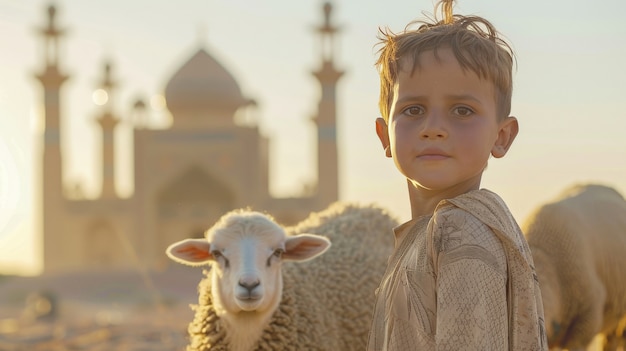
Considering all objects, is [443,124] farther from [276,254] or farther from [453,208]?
[276,254]

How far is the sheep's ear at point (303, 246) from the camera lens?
500 cm

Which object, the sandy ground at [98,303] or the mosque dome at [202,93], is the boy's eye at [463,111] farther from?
the mosque dome at [202,93]

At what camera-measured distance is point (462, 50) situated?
7.23 ft

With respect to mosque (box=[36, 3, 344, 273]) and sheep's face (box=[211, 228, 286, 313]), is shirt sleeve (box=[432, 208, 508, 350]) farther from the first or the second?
mosque (box=[36, 3, 344, 273])

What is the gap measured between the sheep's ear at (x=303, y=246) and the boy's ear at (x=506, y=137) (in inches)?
106

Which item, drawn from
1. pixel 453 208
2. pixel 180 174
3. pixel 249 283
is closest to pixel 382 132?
pixel 453 208

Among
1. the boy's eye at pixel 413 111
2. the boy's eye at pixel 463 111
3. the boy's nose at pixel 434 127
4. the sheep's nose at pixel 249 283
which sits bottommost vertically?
the sheep's nose at pixel 249 283

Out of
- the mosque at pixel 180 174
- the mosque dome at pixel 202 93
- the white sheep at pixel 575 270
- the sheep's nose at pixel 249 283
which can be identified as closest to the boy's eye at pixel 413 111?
the sheep's nose at pixel 249 283

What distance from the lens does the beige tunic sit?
6.59 ft

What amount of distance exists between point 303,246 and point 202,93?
91.2 feet

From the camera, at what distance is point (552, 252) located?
6629 millimetres

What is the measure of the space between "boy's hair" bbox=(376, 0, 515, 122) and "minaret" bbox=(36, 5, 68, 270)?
30.3 meters

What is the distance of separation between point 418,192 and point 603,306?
492cm

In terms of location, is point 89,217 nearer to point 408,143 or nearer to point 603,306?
point 603,306
